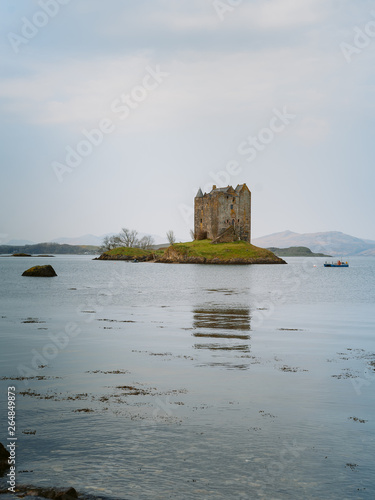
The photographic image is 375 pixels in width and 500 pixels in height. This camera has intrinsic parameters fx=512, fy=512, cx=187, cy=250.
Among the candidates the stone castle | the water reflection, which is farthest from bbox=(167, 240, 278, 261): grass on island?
the water reflection

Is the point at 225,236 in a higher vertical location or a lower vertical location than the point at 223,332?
higher

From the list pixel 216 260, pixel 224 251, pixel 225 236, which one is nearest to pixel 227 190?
pixel 225 236

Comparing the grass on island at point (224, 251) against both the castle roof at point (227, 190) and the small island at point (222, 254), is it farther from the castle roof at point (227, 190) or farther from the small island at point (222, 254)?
the castle roof at point (227, 190)

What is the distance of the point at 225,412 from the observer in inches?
499

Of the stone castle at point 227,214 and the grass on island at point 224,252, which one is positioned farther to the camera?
the stone castle at point 227,214

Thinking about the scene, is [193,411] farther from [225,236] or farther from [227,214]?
[227,214]

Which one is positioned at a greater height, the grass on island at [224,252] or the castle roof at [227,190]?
the castle roof at [227,190]

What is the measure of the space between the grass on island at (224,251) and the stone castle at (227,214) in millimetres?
3942

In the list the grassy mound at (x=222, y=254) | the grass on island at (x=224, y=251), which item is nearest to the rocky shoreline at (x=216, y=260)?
the grassy mound at (x=222, y=254)

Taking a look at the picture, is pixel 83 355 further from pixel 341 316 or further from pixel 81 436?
pixel 341 316

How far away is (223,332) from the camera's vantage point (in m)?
27.4

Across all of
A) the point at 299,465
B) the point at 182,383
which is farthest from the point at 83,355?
the point at 299,465

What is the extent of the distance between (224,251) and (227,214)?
18185 millimetres

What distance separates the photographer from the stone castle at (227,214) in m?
194
